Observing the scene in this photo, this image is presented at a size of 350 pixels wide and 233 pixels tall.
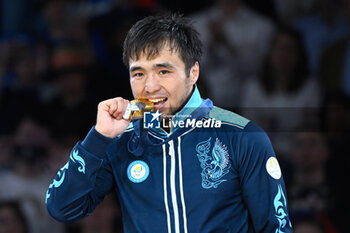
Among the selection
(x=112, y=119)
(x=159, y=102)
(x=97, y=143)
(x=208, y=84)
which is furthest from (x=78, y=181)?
(x=208, y=84)

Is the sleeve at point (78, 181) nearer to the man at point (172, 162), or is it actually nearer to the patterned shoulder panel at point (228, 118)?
the man at point (172, 162)

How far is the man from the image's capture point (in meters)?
1.88

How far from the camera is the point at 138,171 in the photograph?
6.44 feet

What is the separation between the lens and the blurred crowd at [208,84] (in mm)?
3803

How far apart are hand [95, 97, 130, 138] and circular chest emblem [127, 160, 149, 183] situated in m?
Answer: 0.13

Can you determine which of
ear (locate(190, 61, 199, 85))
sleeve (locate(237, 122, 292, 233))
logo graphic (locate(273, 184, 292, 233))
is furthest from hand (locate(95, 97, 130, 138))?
logo graphic (locate(273, 184, 292, 233))

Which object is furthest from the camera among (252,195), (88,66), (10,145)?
(88,66)

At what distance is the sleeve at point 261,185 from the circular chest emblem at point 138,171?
1.09ft

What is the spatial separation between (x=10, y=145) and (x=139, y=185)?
7.42 ft

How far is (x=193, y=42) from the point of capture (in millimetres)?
2059

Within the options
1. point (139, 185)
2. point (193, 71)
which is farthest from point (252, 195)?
point (193, 71)

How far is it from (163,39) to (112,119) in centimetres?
34

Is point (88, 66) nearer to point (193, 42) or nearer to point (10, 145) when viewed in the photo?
point (10, 145)

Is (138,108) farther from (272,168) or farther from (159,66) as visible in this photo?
(272,168)
